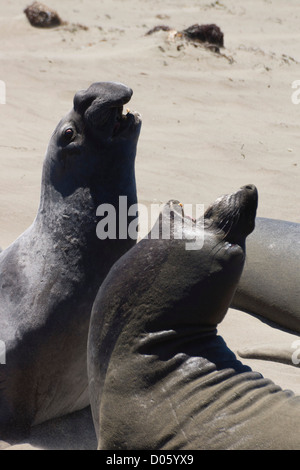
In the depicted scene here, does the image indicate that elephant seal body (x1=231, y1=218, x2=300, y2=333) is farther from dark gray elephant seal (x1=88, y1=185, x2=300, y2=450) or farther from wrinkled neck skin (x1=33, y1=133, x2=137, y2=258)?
dark gray elephant seal (x1=88, y1=185, x2=300, y2=450)

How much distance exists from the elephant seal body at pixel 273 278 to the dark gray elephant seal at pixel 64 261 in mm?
1601

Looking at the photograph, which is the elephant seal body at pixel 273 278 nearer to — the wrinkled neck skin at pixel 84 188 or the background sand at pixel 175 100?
the background sand at pixel 175 100

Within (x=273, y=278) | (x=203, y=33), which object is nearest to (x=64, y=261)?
(x=273, y=278)

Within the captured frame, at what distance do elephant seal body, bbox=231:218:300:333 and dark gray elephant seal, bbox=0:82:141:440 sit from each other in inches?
63.0

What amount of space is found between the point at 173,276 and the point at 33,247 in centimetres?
91

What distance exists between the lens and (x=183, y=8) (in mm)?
12344

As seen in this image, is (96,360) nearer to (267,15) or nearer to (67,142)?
(67,142)

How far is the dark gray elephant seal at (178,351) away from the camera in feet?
7.53

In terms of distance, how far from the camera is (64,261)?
3.04 m

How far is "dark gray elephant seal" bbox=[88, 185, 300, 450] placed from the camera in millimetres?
2295

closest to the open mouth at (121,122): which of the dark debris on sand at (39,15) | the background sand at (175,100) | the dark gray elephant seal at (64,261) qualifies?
the dark gray elephant seal at (64,261)

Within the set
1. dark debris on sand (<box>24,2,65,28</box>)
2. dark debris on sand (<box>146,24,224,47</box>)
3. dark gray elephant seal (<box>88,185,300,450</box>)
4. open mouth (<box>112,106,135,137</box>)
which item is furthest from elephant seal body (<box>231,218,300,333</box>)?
dark debris on sand (<box>24,2,65,28</box>)

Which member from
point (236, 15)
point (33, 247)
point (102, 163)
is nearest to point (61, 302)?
point (33, 247)

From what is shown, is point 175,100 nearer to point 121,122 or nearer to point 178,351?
point 121,122
